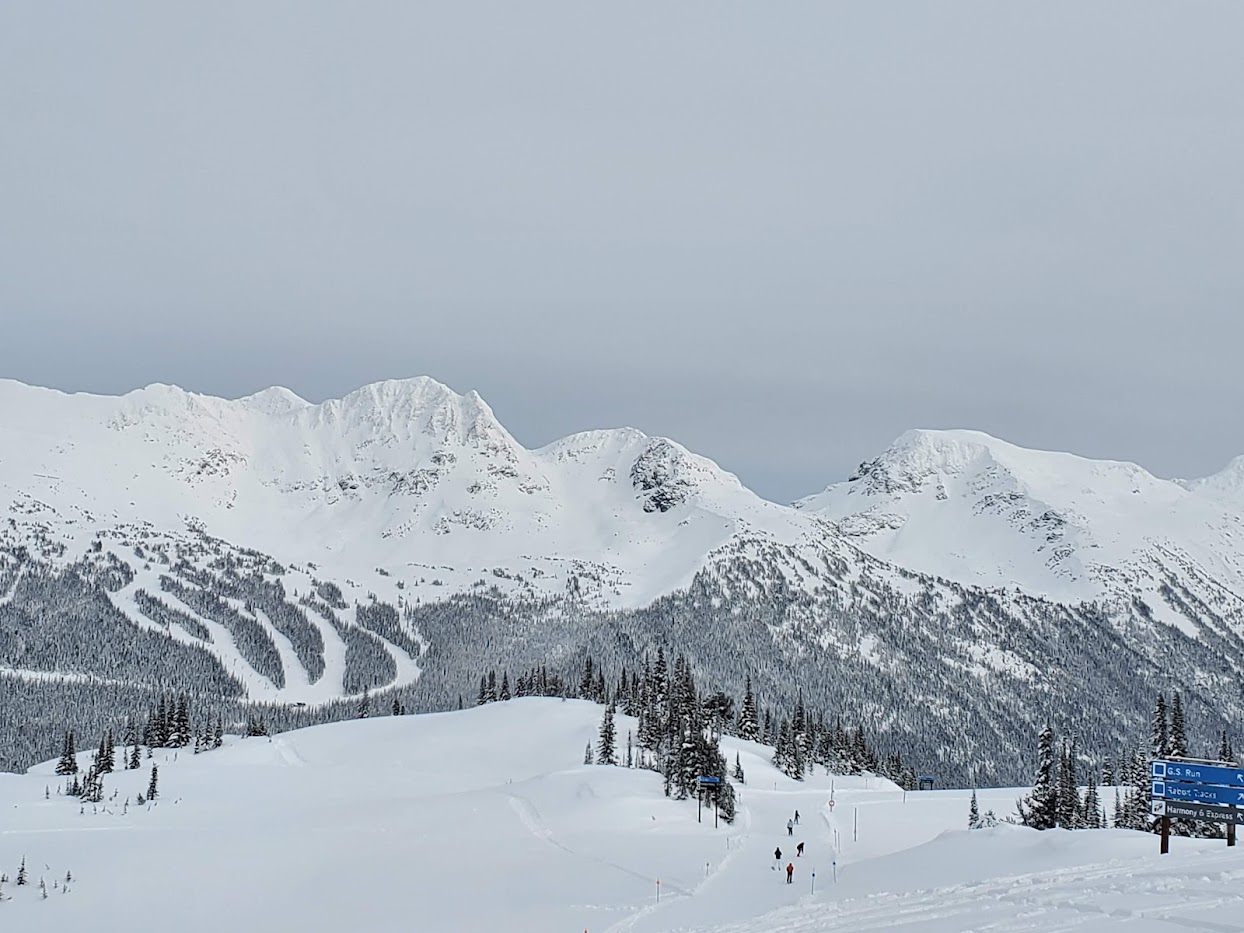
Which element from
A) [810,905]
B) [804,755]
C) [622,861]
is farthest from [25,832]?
[804,755]

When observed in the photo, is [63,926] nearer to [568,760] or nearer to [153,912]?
[153,912]

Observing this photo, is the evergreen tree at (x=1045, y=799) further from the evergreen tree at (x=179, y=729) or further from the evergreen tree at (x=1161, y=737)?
the evergreen tree at (x=179, y=729)

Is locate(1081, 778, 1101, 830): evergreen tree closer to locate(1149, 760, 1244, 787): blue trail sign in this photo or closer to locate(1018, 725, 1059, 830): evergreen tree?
locate(1018, 725, 1059, 830): evergreen tree

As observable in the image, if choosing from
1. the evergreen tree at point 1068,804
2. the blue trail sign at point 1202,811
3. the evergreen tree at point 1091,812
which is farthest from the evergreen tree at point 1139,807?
the blue trail sign at point 1202,811

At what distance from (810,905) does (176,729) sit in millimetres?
107905

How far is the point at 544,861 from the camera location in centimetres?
5812

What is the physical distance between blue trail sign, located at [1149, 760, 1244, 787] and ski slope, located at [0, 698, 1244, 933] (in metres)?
3.06

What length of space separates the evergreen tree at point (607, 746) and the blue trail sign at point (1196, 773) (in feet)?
245

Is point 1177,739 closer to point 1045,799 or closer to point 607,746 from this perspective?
point 1045,799

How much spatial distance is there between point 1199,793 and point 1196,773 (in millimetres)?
738

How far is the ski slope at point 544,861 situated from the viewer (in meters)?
32.4

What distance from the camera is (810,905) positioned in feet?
125

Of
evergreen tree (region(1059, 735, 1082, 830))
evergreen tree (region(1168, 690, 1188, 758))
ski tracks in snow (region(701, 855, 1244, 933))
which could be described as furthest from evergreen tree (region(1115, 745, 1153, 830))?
ski tracks in snow (region(701, 855, 1244, 933))

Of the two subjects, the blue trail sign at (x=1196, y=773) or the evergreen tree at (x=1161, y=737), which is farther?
the evergreen tree at (x=1161, y=737)
